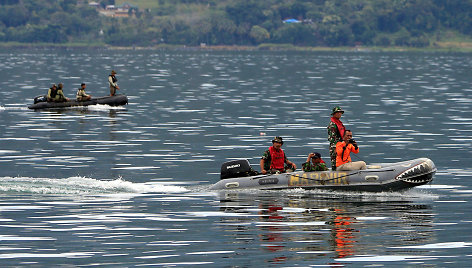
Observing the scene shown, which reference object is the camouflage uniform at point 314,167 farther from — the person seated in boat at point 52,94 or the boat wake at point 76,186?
the person seated in boat at point 52,94

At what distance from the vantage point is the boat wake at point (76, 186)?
30047 mm

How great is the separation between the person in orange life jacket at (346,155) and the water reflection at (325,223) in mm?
889

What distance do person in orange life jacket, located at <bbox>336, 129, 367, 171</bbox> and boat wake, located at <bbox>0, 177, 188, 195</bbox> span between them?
15.1 feet

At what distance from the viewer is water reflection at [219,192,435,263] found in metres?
22.3

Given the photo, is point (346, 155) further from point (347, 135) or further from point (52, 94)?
point (52, 94)

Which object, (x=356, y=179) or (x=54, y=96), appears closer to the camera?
(x=356, y=179)

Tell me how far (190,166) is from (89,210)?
10.3 meters

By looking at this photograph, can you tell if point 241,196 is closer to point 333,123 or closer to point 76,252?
point 333,123

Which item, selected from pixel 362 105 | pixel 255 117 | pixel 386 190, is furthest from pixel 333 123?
pixel 362 105

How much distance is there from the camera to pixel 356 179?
29.8 meters

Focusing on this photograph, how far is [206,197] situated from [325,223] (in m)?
5.48

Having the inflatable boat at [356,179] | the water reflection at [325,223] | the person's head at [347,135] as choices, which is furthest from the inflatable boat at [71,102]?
the person's head at [347,135]

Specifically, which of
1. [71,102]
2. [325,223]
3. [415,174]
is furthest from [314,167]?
[71,102]

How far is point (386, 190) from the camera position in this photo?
97.9 feet
